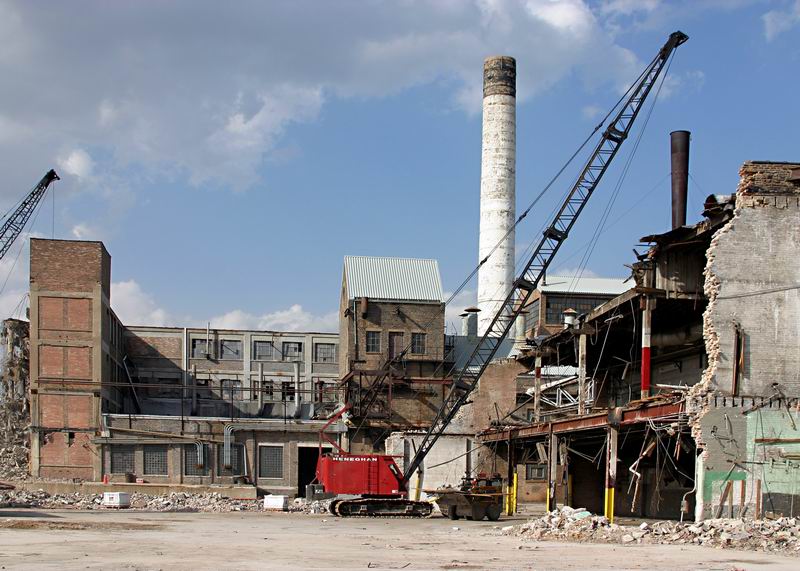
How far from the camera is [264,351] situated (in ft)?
271

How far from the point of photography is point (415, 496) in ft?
171

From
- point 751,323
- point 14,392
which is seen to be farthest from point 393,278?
point 751,323

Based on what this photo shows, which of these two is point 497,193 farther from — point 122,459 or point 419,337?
point 122,459

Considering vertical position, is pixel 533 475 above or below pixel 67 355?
→ below

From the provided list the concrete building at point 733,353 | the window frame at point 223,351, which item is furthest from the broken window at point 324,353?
the concrete building at point 733,353

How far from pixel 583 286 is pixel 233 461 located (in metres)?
28.4

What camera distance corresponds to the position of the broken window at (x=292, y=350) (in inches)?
3275

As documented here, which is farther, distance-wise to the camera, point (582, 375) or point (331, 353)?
point (331, 353)

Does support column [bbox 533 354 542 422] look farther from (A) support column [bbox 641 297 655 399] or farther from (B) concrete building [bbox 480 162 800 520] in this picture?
(A) support column [bbox 641 297 655 399]

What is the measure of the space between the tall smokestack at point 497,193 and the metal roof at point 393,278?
199 inches

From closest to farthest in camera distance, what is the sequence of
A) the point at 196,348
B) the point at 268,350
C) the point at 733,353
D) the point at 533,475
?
the point at 733,353 → the point at 533,475 → the point at 196,348 → the point at 268,350

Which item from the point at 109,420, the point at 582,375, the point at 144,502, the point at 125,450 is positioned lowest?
the point at 144,502

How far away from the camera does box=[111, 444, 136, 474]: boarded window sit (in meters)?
60.2

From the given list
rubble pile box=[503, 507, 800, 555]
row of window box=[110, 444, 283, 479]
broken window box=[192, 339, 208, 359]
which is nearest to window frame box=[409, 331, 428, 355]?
row of window box=[110, 444, 283, 479]
